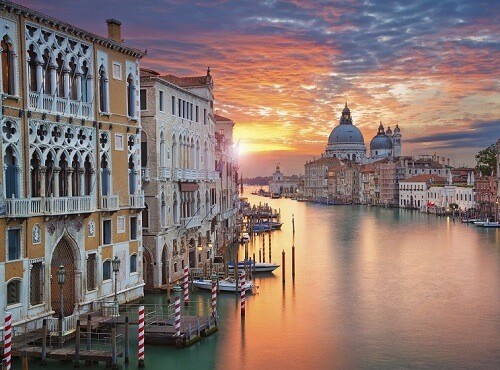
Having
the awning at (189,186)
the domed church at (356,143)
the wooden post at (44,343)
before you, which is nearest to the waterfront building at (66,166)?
the wooden post at (44,343)

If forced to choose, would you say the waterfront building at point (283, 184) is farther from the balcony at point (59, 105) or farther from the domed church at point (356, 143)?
the balcony at point (59, 105)

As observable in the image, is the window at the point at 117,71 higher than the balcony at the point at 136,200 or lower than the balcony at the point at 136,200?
higher

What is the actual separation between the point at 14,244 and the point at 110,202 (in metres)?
3.45

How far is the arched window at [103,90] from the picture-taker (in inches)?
626

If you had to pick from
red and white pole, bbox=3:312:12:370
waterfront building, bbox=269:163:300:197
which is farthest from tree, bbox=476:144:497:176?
waterfront building, bbox=269:163:300:197

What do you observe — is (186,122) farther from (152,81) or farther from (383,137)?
(383,137)

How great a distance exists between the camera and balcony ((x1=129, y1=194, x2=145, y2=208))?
671 inches

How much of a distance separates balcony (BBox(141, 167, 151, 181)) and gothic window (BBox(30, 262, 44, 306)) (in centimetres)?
596

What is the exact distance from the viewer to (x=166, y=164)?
20.0 meters

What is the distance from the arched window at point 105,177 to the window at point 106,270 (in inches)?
65.9

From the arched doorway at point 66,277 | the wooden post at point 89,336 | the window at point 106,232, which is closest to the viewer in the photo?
the wooden post at point 89,336

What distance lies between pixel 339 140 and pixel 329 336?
11829cm

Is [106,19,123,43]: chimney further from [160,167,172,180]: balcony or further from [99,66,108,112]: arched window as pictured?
[160,167,172,180]: balcony

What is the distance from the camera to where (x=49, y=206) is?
44.3ft
